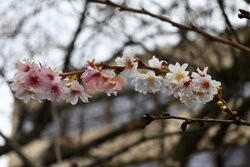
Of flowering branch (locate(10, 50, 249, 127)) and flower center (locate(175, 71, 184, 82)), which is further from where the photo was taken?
flower center (locate(175, 71, 184, 82))

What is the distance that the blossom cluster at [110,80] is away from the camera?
1.14 metres

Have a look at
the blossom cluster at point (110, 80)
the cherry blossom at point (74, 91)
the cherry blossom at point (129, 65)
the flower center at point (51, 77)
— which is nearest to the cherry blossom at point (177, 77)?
the blossom cluster at point (110, 80)

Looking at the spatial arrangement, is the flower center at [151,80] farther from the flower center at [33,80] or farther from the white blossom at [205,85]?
the flower center at [33,80]

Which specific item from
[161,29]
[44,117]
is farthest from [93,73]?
[44,117]

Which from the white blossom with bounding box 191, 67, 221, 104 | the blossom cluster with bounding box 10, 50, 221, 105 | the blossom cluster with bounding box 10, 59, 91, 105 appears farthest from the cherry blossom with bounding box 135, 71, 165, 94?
the blossom cluster with bounding box 10, 59, 91, 105

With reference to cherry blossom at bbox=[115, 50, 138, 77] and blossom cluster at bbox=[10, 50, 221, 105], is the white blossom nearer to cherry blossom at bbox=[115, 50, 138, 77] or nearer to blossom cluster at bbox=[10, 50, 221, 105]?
blossom cluster at bbox=[10, 50, 221, 105]

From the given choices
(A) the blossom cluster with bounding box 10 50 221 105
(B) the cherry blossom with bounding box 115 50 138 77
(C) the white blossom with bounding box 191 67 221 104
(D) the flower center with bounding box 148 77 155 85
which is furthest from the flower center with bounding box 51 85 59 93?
(C) the white blossom with bounding box 191 67 221 104

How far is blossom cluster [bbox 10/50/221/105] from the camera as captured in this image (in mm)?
1144

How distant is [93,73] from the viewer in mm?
1192

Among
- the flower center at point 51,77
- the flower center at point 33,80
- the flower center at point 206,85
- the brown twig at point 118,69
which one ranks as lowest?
the flower center at point 33,80

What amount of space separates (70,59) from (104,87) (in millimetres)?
3151

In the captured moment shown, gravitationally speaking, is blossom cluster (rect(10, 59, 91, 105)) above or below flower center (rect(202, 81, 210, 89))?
below

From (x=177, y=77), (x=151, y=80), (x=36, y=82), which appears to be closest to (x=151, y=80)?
(x=151, y=80)

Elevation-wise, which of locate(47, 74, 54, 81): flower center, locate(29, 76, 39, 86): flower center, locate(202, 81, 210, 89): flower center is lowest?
locate(29, 76, 39, 86): flower center
